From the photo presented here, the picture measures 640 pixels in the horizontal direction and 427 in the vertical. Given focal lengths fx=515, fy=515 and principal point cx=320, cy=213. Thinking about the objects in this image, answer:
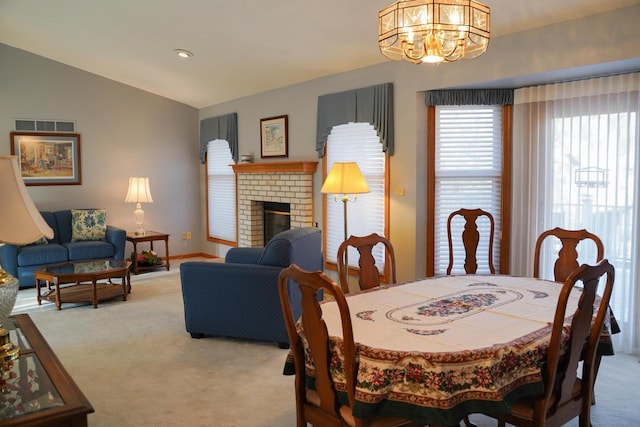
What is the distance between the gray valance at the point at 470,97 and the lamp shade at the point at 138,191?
432cm

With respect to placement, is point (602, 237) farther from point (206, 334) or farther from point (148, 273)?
point (148, 273)

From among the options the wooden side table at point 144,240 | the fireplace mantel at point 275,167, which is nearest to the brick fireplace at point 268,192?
the fireplace mantel at point 275,167

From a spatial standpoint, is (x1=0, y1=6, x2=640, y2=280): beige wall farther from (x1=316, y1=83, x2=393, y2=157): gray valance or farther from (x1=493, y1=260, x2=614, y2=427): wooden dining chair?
(x1=493, y1=260, x2=614, y2=427): wooden dining chair

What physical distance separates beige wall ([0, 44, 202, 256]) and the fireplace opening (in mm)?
1752

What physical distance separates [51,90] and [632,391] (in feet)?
23.8

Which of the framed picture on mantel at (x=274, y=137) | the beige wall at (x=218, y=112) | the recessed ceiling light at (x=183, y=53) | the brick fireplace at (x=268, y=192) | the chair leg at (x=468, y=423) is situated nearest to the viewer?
the chair leg at (x=468, y=423)

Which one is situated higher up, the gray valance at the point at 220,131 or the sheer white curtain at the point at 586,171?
the gray valance at the point at 220,131

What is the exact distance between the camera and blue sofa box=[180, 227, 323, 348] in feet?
13.0

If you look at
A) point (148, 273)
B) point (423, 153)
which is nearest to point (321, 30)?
point (423, 153)

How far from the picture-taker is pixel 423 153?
480cm

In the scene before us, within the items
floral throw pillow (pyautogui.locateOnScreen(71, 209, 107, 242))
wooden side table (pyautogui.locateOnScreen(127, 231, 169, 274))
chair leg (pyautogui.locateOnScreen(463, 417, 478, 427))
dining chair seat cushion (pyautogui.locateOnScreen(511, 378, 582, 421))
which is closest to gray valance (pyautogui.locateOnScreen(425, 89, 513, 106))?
chair leg (pyautogui.locateOnScreen(463, 417, 478, 427))

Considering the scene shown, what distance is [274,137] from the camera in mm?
6586

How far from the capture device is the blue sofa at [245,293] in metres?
3.95

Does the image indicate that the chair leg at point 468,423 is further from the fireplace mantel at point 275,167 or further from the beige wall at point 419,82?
the fireplace mantel at point 275,167
